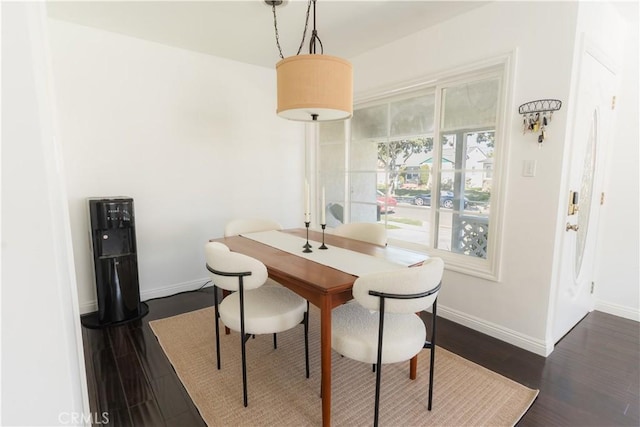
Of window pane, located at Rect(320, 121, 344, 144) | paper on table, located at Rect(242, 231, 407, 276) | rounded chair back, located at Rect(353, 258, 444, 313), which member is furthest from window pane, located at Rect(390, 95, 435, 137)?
rounded chair back, located at Rect(353, 258, 444, 313)

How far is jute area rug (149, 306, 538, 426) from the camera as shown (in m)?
1.63

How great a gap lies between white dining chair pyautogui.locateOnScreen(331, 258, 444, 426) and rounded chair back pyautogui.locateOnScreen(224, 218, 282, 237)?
1.31 metres

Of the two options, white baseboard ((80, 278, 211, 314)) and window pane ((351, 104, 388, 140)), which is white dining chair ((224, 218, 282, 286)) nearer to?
white baseboard ((80, 278, 211, 314))

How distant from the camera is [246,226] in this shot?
271 centimetres

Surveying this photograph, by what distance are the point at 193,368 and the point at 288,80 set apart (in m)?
1.87

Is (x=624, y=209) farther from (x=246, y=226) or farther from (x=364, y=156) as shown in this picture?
(x=246, y=226)

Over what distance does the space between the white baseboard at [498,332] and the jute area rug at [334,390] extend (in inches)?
18.8

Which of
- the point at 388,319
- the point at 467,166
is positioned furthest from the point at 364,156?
the point at 388,319

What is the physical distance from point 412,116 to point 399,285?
2.13 m

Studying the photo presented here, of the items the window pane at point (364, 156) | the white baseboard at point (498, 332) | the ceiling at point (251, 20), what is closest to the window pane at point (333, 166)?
the window pane at point (364, 156)

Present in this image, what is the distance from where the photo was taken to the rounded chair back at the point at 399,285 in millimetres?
1330

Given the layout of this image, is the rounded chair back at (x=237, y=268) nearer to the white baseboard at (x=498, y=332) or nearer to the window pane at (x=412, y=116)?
the white baseboard at (x=498, y=332)

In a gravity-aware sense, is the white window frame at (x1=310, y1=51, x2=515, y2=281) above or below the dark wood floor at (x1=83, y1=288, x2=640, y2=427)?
above

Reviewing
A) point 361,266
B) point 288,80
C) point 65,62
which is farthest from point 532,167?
point 65,62
